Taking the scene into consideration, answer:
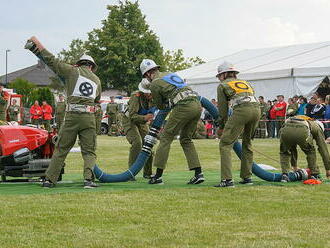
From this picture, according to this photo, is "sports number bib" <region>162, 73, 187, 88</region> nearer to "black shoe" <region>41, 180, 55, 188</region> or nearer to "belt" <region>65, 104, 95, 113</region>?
"belt" <region>65, 104, 95, 113</region>

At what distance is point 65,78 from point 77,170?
170 inches

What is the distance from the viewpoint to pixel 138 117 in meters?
11.6

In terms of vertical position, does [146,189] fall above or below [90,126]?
below

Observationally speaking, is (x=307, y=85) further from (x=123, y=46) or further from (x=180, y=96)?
(x=123, y=46)

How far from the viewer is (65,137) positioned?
10.2m

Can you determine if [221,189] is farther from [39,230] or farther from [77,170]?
[77,170]

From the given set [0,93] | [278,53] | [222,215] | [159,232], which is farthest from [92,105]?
[278,53]

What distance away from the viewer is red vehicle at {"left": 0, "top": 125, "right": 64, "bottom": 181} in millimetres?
10328

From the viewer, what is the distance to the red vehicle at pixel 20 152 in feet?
33.9

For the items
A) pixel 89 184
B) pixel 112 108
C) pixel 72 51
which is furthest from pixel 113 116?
pixel 72 51

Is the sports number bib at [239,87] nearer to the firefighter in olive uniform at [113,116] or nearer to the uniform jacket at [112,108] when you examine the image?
the firefighter in olive uniform at [113,116]

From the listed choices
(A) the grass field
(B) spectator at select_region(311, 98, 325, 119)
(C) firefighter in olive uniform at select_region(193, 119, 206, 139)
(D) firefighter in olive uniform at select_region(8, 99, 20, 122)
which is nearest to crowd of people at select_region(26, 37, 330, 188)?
(A) the grass field

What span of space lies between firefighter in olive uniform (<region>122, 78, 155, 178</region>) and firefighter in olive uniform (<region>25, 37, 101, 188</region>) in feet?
4.65

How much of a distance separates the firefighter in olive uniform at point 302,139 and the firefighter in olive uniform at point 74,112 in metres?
3.35
